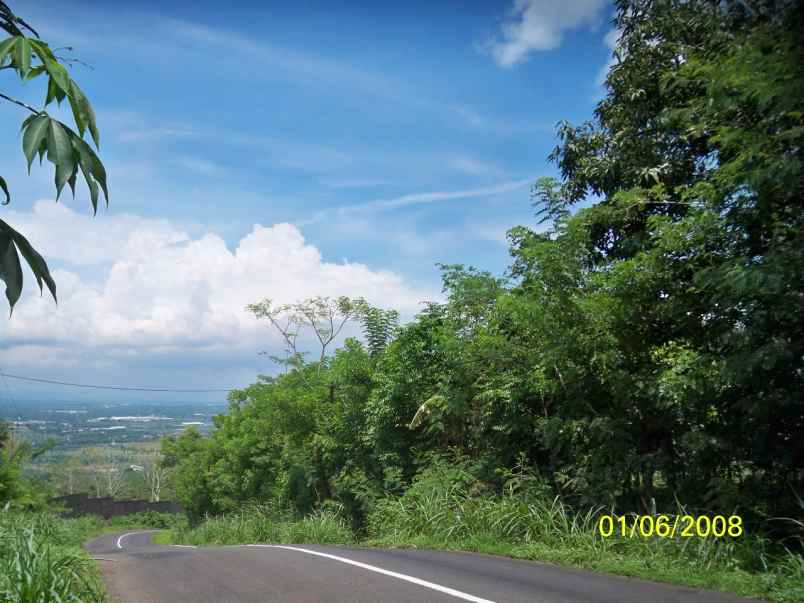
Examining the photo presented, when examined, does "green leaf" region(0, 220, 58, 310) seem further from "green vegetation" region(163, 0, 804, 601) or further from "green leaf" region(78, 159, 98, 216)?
"green vegetation" region(163, 0, 804, 601)

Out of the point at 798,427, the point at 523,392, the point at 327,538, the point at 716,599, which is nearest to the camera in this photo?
the point at 716,599

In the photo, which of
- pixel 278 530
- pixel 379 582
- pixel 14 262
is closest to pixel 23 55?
pixel 14 262

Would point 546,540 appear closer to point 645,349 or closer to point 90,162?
point 645,349

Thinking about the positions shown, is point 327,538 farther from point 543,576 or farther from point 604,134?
point 604,134

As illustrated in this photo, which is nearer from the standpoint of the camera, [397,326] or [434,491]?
[434,491]

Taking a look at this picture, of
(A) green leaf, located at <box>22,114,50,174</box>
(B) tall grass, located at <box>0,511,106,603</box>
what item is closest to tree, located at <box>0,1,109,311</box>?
(A) green leaf, located at <box>22,114,50,174</box>

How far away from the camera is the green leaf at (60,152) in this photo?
2.16 m

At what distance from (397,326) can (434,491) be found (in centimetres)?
524

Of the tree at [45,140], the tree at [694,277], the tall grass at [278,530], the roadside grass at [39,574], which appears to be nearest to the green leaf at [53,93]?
the tree at [45,140]

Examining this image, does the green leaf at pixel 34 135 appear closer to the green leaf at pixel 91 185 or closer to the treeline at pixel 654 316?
the green leaf at pixel 91 185

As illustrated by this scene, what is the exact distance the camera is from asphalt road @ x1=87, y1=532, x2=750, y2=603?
6.47 meters

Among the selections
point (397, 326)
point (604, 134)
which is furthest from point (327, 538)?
point (604, 134)

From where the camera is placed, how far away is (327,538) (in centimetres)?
1711
